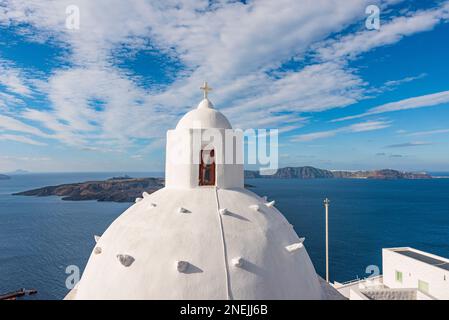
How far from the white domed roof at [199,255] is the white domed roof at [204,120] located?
9.77 feet

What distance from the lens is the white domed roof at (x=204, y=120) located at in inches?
453

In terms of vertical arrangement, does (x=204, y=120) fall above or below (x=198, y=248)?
above

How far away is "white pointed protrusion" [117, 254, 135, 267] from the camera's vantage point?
825 centimetres

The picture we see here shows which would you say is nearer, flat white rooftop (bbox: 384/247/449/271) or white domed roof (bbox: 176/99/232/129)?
white domed roof (bbox: 176/99/232/129)

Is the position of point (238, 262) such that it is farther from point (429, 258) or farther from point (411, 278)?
point (429, 258)

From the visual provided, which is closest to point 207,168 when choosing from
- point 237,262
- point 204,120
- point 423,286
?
point 204,120

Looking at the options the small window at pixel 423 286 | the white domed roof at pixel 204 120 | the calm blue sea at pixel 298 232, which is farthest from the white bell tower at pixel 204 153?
the calm blue sea at pixel 298 232

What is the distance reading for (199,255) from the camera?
8.30m

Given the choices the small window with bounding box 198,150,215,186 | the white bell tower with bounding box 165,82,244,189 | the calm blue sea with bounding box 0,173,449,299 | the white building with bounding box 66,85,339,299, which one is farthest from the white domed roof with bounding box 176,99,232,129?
the calm blue sea with bounding box 0,173,449,299

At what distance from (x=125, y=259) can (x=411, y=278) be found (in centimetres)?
1869

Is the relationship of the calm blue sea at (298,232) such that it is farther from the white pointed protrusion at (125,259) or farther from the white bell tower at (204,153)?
the white pointed protrusion at (125,259)

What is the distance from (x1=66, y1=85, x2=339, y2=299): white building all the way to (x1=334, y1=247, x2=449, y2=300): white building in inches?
232

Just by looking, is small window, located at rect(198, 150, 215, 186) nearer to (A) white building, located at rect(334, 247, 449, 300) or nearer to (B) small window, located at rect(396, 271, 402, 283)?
(A) white building, located at rect(334, 247, 449, 300)
